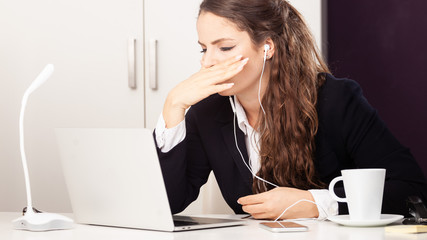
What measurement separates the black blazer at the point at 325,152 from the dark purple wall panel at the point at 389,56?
1116mm

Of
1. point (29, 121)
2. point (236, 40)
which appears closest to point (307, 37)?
point (236, 40)

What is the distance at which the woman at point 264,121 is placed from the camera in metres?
1.59

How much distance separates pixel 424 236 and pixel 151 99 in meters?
1.73

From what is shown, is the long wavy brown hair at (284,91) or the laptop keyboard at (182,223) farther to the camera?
the long wavy brown hair at (284,91)

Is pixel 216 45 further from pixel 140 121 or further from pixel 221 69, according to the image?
pixel 140 121

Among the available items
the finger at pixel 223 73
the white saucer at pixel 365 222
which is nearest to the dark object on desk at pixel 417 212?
the white saucer at pixel 365 222

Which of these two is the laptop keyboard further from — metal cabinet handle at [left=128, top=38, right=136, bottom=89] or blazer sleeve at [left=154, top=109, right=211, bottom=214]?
metal cabinet handle at [left=128, top=38, right=136, bottom=89]

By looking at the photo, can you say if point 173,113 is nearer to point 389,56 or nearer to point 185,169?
point 185,169

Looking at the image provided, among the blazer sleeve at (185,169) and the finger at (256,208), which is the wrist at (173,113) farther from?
the finger at (256,208)

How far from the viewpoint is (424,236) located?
1.11m

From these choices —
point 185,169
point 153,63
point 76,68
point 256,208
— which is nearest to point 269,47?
point 185,169

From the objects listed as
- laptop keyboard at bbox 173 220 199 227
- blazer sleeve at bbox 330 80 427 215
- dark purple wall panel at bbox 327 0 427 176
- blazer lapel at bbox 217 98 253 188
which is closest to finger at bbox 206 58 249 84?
blazer lapel at bbox 217 98 253 188

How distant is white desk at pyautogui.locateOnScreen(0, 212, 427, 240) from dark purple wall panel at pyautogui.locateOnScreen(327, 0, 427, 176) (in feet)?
5.31

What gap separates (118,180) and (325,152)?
0.65 m
